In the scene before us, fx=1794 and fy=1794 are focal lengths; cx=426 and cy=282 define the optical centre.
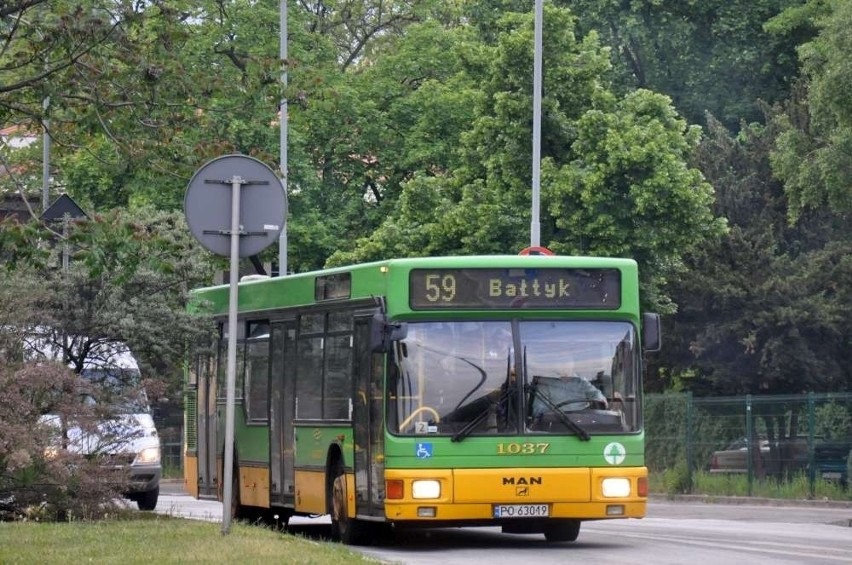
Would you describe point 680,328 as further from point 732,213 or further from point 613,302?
point 613,302

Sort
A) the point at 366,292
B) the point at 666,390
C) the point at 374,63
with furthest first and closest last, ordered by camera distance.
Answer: the point at 374,63, the point at 666,390, the point at 366,292

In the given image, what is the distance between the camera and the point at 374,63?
51688 millimetres

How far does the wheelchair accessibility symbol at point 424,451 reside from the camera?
1579 cm

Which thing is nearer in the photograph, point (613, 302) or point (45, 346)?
point (613, 302)

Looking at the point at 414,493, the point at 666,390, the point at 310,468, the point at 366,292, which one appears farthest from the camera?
the point at 666,390

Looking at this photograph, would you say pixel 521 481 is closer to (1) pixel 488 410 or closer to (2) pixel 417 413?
(1) pixel 488 410

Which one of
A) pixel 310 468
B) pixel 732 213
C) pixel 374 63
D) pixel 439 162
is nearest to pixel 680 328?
pixel 732 213

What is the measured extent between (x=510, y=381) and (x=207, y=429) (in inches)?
287

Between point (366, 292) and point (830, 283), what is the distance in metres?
27.0

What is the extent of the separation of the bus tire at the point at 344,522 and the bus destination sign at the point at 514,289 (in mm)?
2110

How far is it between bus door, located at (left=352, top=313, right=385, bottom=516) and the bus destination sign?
75 cm

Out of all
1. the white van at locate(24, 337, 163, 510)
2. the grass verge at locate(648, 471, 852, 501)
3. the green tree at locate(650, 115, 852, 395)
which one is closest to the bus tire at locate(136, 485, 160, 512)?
the white van at locate(24, 337, 163, 510)

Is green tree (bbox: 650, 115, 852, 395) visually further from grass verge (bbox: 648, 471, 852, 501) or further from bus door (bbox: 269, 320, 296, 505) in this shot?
bus door (bbox: 269, 320, 296, 505)

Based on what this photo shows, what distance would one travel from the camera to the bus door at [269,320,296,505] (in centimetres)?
1880
